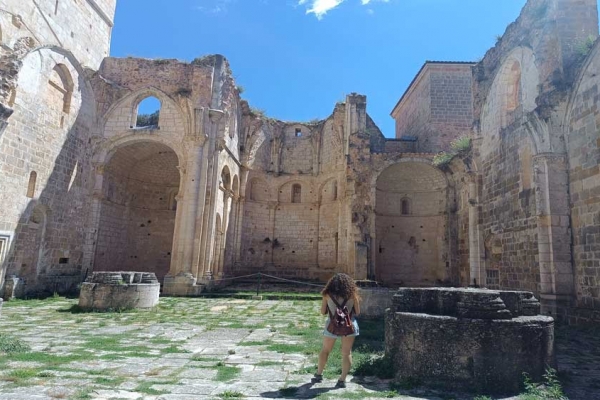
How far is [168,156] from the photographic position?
70.1 ft

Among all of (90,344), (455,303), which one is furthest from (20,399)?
(455,303)

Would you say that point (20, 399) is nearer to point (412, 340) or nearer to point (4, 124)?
point (412, 340)

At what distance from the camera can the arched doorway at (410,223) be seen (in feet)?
72.1

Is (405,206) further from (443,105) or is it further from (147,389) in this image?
(147,389)

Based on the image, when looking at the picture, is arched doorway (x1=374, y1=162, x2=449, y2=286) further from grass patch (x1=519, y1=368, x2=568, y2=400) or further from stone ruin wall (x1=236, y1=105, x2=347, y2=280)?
grass patch (x1=519, y1=368, x2=568, y2=400)

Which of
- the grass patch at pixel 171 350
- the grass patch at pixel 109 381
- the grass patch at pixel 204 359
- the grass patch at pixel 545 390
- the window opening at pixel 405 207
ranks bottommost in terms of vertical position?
the grass patch at pixel 171 350

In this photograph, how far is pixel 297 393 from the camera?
4.36 metres

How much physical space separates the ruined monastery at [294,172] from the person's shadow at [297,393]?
7.65m

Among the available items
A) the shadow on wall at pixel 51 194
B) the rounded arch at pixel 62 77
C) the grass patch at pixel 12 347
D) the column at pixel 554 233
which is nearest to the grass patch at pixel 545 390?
the column at pixel 554 233

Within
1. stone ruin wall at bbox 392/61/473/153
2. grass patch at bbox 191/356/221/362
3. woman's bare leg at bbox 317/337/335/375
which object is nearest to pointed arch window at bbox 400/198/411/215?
stone ruin wall at bbox 392/61/473/153

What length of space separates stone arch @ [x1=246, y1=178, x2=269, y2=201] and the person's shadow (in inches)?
764

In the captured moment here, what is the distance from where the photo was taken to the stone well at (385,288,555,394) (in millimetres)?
4512

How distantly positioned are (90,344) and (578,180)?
36.2 feet

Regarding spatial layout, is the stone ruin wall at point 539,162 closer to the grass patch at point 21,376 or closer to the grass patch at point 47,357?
the grass patch at point 47,357
